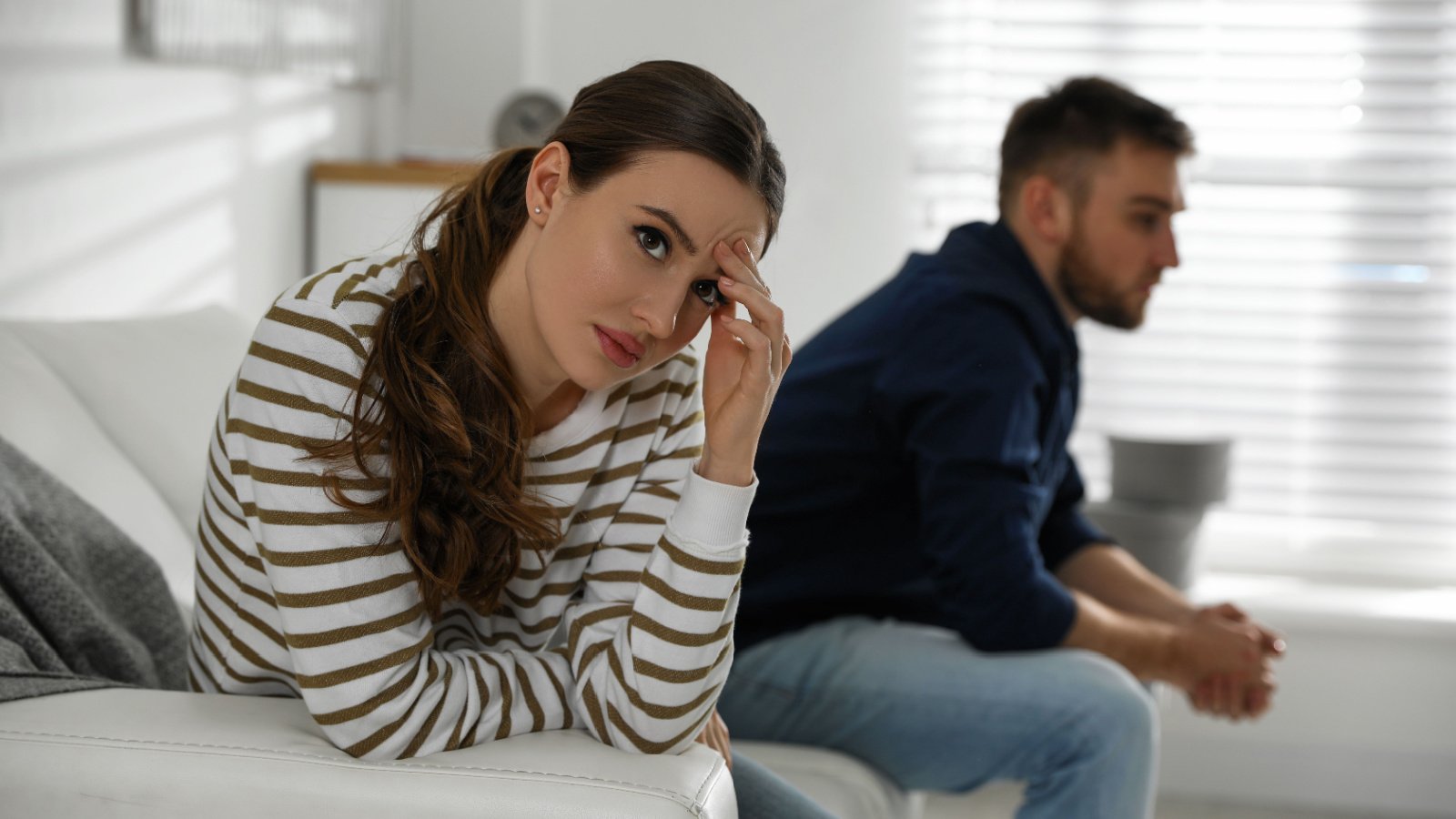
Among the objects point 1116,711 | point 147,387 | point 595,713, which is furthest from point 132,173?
point 1116,711

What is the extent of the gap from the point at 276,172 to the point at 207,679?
1709 mm

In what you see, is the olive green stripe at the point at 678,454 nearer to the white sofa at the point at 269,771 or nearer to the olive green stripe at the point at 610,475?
the olive green stripe at the point at 610,475

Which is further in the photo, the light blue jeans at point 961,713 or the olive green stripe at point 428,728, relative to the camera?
the light blue jeans at point 961,713

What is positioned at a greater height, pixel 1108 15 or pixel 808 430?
pixel 1108 15

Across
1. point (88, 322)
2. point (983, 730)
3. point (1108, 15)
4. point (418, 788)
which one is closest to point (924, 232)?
point (1108, 15)

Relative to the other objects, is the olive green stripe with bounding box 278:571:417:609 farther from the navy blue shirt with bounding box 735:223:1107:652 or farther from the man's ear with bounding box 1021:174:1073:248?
the man's ear with bounding box 1021:174:1073:248

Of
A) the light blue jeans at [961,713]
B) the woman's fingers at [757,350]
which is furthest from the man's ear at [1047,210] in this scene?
the woman's fingers at [757,350]

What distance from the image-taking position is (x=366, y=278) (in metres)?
1.17

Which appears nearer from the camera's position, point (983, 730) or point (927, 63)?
point (983, 730)

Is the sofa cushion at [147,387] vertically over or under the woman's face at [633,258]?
under

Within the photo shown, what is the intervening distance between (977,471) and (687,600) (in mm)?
730

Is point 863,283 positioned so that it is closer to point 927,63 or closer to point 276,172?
point 927,63

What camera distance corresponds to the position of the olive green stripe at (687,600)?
1127mm

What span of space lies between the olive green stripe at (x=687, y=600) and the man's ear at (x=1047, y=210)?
112cm
